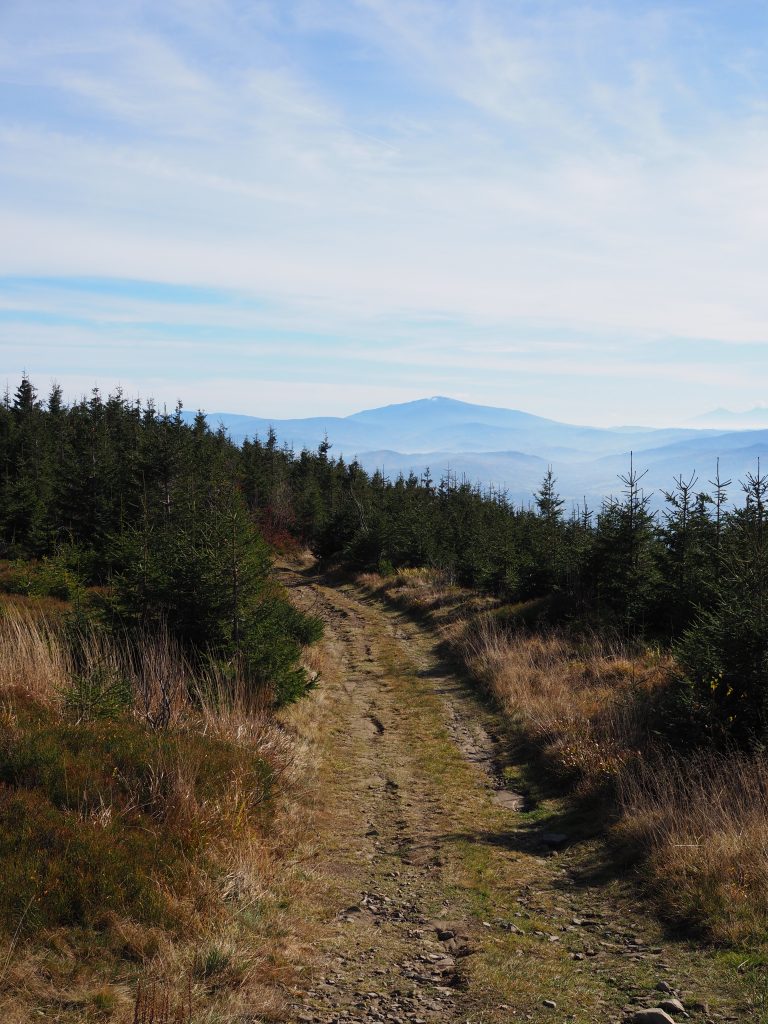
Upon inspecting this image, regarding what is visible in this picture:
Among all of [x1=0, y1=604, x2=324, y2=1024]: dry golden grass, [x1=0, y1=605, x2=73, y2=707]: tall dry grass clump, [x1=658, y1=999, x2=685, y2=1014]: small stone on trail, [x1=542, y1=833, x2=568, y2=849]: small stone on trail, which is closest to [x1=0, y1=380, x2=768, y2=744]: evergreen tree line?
[x1=0, y1=604, x2=324, y2=1024]: dry golden grass

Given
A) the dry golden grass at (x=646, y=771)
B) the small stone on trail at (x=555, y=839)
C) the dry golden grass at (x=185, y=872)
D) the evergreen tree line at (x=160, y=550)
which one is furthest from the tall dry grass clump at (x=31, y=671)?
the dry golden grass at (x=646, y=771)

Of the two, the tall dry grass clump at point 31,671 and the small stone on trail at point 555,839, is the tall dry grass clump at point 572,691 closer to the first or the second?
the small stone on trail at point 555,839

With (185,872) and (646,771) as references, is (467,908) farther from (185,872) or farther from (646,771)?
(646,771)

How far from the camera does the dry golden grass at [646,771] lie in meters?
5.18

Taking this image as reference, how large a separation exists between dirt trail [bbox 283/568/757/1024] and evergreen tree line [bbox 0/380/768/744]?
2.20m

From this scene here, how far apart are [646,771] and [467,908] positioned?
2.74 meters

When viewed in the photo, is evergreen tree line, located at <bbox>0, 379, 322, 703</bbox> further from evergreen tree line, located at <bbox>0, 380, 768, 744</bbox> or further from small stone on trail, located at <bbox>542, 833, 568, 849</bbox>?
small stone on trail, located at <bbox>542, 833, 568, 849</bbox>

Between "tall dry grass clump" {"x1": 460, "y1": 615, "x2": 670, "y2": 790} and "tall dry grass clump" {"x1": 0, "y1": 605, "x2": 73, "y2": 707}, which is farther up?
"tall dry grass clump" {"x1": 0, "y1": 605, "x2": 73, "y2": 707}

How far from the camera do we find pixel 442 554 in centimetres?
2988

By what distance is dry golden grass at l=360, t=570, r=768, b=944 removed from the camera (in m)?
5.18

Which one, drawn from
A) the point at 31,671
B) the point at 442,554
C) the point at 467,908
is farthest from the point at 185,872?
the point at 442,554

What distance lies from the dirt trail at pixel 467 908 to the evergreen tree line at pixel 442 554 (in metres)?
2.20

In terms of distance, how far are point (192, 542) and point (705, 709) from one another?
7.87 m

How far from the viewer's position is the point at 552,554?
63.1 ft
